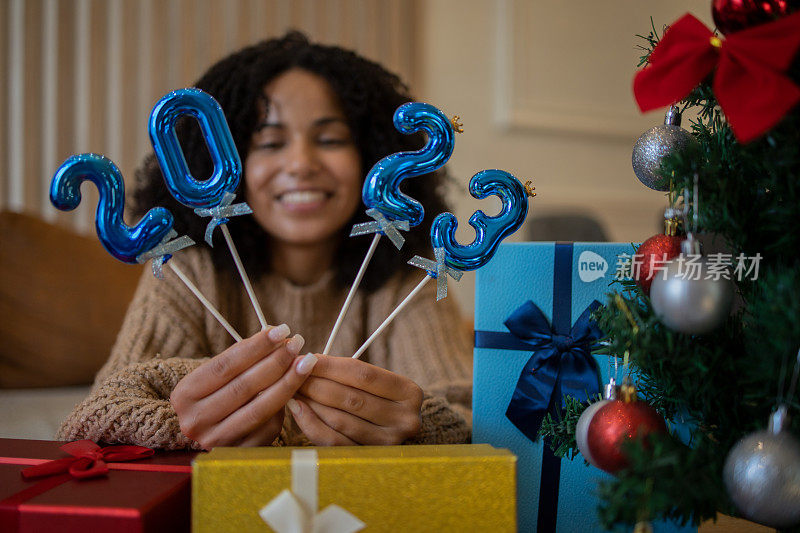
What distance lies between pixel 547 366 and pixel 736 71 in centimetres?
31

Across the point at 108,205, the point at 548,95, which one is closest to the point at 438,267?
the point at 108,205

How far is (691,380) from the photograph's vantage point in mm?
461

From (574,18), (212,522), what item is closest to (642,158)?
(212,522)

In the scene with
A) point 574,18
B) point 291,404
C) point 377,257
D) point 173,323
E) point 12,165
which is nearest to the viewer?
point 291,404

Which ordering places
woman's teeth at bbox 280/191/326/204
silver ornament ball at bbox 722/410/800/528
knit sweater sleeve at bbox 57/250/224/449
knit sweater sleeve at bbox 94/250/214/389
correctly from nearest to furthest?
1. silver ornament ball at bbox 722/410/800/528
2. knit sweater sleeve at bbox 57/250/224/449
3. knit sweater sleeve at bbox 94/250/214/389
4. woman's teeth at bbox 280/191/326/204

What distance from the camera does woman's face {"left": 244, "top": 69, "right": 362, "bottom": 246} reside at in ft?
3.12

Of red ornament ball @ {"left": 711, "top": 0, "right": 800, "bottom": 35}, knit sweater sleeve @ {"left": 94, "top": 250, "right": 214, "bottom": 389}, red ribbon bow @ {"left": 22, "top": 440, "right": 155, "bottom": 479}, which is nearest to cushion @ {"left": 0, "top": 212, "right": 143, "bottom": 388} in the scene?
knit sweater sleeve @ {"left": 94, "top": 250, "right": 214, "bottom": 389}

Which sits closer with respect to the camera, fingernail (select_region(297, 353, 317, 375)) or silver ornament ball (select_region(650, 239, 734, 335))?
silver ornament ball (select_region(650, 239, 734, 335))

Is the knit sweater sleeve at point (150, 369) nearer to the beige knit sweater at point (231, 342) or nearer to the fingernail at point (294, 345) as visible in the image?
the beige knit sweater at point (231, 342)

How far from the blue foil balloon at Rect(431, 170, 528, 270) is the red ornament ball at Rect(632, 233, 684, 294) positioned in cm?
12

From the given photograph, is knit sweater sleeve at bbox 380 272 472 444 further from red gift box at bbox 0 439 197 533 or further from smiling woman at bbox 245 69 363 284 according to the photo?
red gift box at bbox 0 439 197 533

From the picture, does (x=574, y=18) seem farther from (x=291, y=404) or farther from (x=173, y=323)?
(x=291, y=404)

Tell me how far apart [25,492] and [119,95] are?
170 centimetres

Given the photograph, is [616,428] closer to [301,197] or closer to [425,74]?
[301,197]
